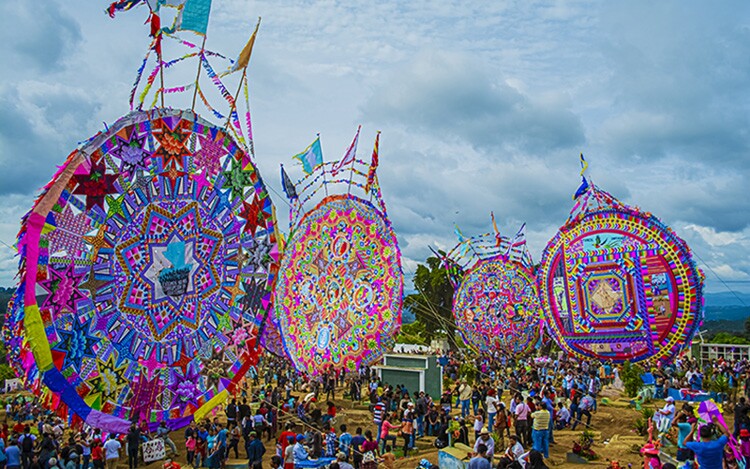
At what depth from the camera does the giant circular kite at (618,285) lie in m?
22.8

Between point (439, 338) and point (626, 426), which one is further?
point (439, 338)

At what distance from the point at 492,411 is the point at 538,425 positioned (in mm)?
2821

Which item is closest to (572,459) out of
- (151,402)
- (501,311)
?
(151,402)

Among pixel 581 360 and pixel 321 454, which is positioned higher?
pixel 581 360

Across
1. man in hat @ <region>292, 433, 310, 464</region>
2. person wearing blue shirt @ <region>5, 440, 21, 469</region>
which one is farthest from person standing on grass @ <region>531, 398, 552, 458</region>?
person wearing blue shirt @ <region>5, 440, 21, 469</region>

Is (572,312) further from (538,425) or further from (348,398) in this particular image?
(538,425)

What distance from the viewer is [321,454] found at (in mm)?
12570

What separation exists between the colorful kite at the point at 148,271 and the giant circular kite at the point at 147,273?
3 centimetres

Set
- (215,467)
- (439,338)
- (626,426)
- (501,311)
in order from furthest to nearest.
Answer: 1. (439,338)
2. (501,311)
3. (626,426)
4. (215,467)

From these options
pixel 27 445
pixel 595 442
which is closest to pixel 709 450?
pixel 595 442

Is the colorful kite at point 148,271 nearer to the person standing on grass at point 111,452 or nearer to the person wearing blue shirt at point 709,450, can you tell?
the person standing on grass at point 111,452

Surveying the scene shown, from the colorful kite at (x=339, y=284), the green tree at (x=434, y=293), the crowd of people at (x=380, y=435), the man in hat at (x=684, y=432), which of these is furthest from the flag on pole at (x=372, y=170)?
the green tree at (x=434, y=293)

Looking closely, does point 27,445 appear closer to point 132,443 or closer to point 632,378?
point 132,443

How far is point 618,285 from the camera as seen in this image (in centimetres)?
2428
